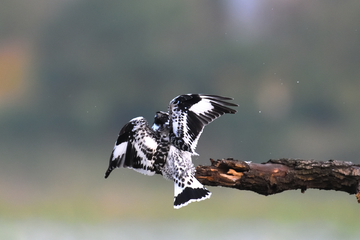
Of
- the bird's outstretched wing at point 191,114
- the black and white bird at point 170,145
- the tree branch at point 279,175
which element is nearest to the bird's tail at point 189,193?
the black and white bird at point 170,145

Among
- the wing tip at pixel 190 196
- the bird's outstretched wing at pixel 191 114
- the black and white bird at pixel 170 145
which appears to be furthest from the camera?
the bird's outstretched wing at pixel 191 114

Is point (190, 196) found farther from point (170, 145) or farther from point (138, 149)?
point (138, 149)

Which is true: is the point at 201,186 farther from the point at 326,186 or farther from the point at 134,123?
the point at 326,186

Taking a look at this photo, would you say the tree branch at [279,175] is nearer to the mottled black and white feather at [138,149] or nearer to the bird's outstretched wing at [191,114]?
the bird's outstretched wing at [191,114]

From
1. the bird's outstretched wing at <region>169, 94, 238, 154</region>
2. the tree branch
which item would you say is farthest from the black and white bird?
the tree branch

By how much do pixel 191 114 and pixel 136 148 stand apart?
580 mm

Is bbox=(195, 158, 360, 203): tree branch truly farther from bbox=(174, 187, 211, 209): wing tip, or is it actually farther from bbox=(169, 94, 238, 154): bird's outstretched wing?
bbox=(169, 94, 238, 154): bird's outstretched wing

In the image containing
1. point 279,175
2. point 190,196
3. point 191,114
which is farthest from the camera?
point 191,114

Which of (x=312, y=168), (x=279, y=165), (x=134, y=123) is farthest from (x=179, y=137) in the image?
(x=312, y=168)

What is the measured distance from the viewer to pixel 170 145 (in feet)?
10.9

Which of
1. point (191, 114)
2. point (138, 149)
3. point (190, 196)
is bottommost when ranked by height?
point (190, 196)

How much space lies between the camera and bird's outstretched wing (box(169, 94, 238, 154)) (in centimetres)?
332

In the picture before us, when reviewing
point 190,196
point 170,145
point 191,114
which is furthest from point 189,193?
point 191,114

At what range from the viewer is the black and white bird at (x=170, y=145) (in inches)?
125
